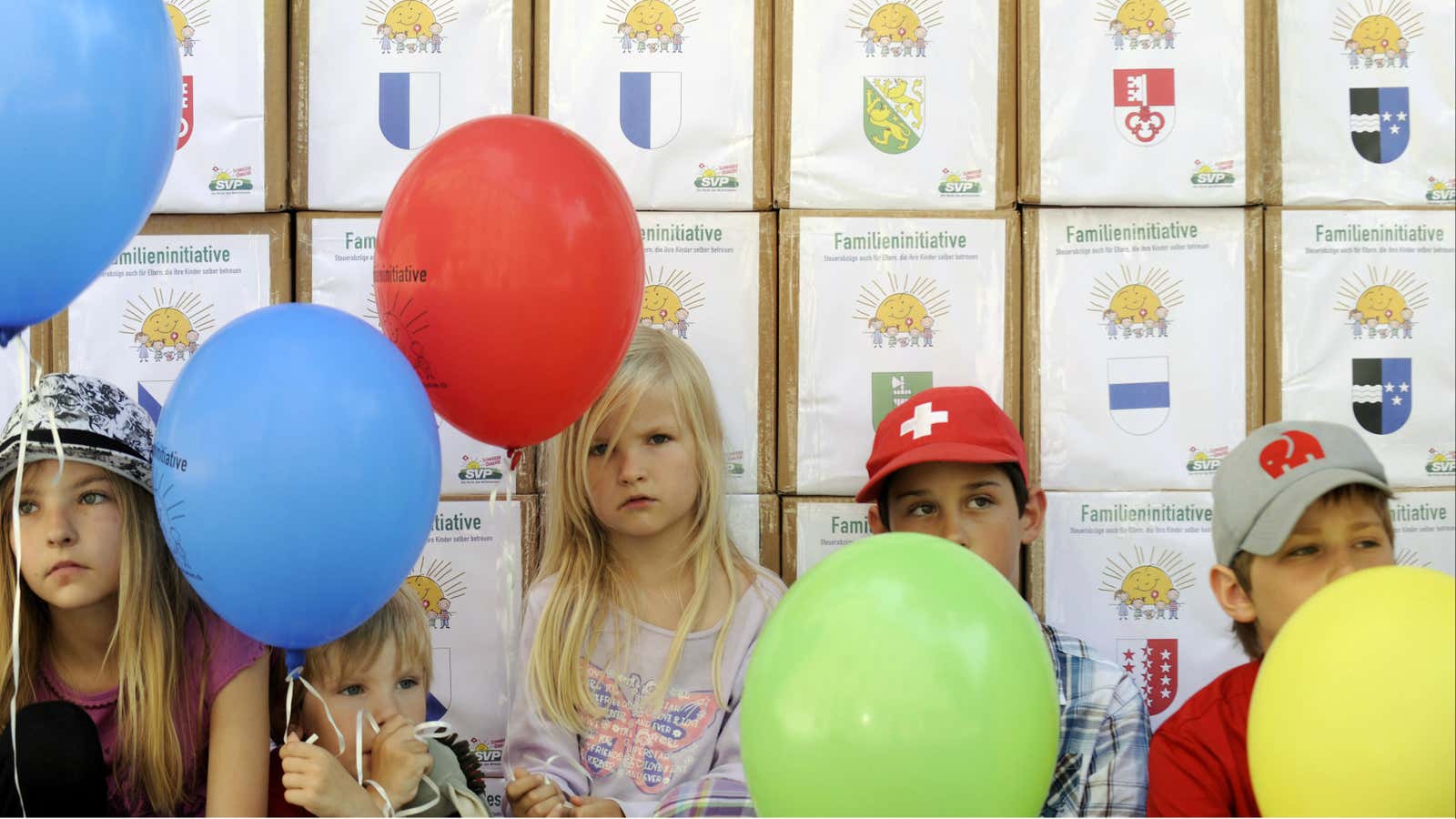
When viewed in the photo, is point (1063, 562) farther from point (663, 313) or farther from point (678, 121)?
point (678, 121)

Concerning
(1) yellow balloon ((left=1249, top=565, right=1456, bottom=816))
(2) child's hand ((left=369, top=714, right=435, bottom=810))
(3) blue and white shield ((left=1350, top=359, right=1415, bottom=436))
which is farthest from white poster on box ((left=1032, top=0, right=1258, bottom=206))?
(2) child's hand ((left=369, top=714, right=435, bottom=810))

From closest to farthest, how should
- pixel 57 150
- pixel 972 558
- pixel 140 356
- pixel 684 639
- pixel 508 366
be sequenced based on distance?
pixel 972 558
pixel 57 150
pixel 508 366
pixel 684 639
pixel 140 356

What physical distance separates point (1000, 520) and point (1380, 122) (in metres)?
1.18

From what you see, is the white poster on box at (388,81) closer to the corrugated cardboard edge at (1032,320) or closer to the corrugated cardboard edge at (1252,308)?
the corrugated cardboard edge at (1032,320)

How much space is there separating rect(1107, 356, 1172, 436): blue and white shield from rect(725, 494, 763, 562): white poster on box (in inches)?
30.0

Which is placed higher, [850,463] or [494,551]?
[850,463]

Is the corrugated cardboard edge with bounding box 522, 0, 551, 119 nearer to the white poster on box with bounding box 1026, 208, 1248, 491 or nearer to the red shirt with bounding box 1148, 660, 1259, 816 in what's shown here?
the white poster on box with bounding box 1026, 208, 1248, 491

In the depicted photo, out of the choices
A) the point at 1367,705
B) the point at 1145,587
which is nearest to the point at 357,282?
the point at 1145,587

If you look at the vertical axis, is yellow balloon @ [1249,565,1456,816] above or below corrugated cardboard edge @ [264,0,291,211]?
below

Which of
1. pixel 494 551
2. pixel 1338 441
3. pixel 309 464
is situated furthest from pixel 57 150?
pixel 1338 441

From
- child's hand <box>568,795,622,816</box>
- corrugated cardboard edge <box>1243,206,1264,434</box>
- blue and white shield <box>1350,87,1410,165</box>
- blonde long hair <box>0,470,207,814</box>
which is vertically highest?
blue and white shield <box>1350,87,1410,165</box>

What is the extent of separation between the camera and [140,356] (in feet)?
9.34

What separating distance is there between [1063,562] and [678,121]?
3.95ft

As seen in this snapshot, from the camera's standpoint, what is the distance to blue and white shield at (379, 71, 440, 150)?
287 cm
